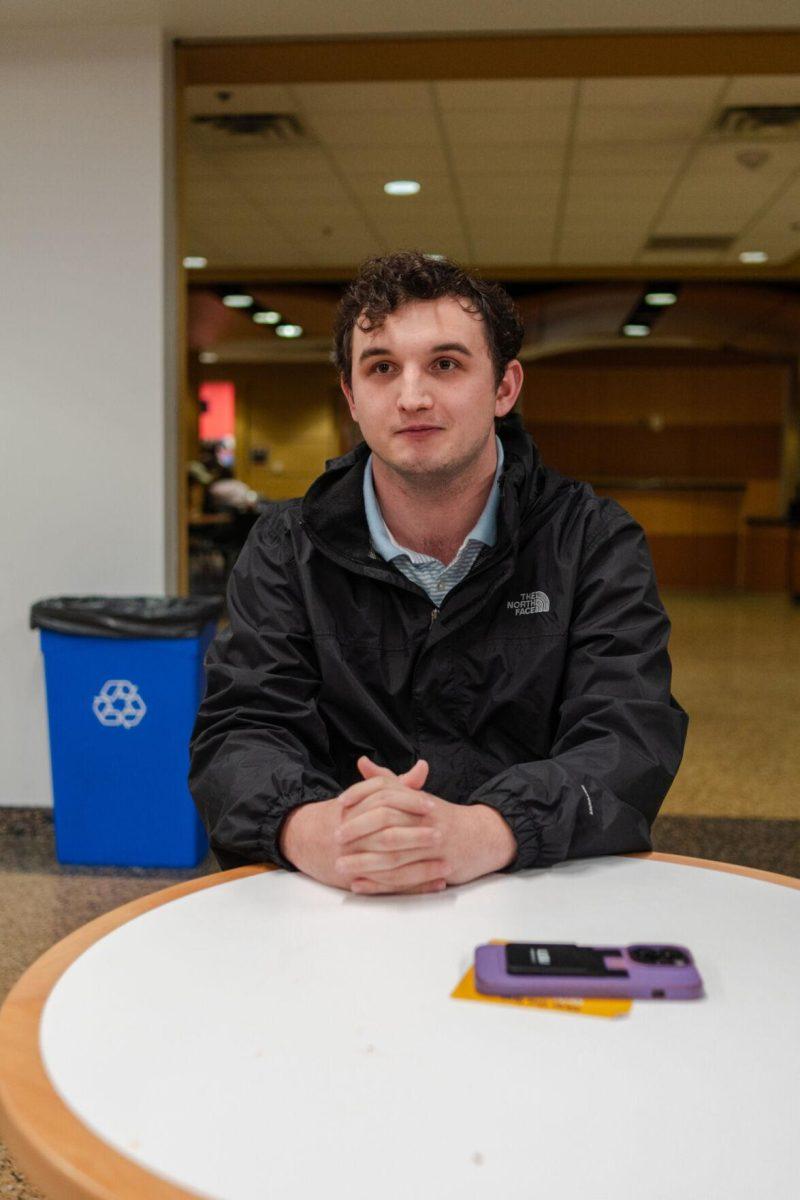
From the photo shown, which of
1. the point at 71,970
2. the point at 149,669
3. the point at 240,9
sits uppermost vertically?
the point at 240,9

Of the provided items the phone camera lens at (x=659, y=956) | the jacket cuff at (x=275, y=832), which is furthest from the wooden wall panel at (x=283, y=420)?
the phone camera lens at (x=659, y=956)

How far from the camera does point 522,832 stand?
4.04ft

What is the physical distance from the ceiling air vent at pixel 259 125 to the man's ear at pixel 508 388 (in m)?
4.44

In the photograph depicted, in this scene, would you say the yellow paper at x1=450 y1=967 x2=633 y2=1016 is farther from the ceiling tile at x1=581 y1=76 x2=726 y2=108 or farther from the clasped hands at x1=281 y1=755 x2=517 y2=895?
the ceiling tile at x1=581 y1=76 x2=726 y2=108

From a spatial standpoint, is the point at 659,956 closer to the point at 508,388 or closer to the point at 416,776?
the point at 416,776

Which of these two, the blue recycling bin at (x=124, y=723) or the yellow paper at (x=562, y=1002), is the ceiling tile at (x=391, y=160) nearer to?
the blue recycling bin at (x=124, y=723)

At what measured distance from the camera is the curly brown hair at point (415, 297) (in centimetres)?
152

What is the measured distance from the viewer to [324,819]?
1.22 m

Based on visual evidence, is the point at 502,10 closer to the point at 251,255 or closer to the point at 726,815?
the point at 726,815

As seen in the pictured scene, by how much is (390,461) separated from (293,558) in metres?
0.22

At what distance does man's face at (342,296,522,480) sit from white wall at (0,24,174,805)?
2.44 m

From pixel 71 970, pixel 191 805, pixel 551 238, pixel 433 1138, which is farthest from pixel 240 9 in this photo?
pixel 551 238

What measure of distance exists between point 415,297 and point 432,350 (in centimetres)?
8

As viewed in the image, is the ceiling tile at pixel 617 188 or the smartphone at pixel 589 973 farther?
the ceiling tile at pixel 617 188
